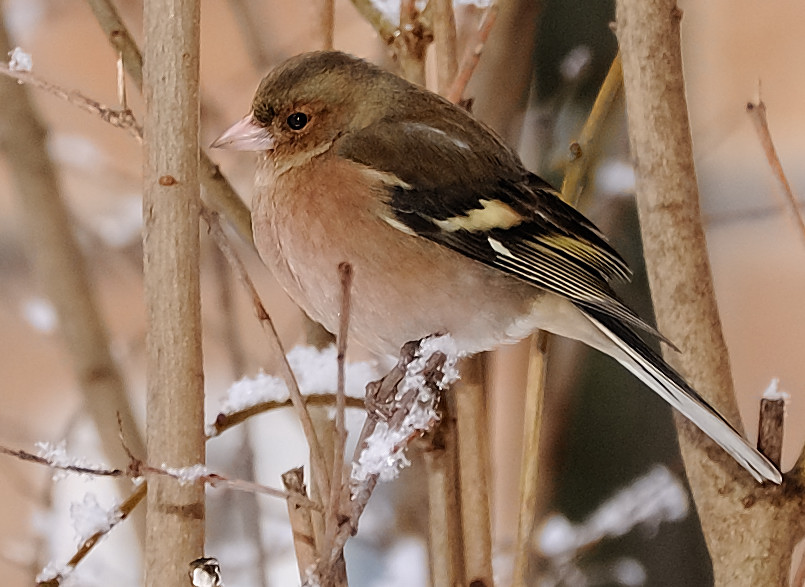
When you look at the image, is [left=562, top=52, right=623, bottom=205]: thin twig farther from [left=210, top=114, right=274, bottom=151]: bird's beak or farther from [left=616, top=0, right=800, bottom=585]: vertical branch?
[left=210, top=114, right=274, bottom=151]: bird's beak

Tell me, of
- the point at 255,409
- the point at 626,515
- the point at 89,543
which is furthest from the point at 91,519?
the point at 626,515

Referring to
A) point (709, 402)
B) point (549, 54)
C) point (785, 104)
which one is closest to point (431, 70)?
point (549, 54)

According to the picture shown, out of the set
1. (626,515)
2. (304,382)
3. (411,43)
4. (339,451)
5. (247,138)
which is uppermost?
(411,43)

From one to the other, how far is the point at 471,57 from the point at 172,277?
0.39 m

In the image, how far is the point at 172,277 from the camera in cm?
59

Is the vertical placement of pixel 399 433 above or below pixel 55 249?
below

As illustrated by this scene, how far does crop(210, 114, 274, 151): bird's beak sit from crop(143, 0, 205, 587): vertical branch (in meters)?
0.14

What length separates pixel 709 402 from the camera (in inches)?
30.0

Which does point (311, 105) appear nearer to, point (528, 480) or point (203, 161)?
point (203, 161)

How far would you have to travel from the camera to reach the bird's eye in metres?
0.76

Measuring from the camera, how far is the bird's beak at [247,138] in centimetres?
75

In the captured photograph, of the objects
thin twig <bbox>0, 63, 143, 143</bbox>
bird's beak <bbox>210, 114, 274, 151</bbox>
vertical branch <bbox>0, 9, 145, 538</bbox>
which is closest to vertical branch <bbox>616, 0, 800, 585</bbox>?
bird's beak <bbox>210, 114, 274, 151</bbox>

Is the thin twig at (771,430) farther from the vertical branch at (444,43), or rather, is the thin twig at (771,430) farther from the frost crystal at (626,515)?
the vertical branch at (444,43)

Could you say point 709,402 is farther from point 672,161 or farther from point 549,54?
point 549,54
